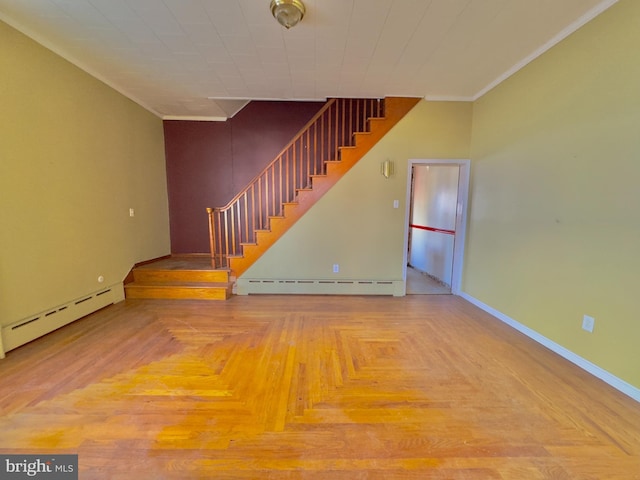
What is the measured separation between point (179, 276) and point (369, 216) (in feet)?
10.00

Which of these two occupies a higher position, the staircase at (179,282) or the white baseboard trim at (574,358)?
the staircase at (179,282)

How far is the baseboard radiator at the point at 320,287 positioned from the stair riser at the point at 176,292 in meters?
0.45

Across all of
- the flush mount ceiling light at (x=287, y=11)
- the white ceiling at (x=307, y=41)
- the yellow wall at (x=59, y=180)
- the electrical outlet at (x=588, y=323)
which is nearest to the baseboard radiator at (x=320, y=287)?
the yellow wall at (x=59, y=180)

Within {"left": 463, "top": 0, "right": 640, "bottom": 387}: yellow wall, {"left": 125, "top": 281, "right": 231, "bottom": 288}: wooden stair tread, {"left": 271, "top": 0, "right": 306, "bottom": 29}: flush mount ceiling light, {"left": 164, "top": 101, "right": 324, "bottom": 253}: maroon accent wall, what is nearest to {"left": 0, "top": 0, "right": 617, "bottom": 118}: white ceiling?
{"left": 271, "top": 0, "right": 306, "bottom": 29}: flush mount ceiling light

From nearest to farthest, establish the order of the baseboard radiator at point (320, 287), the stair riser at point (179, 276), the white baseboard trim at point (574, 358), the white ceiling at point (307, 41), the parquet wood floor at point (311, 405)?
the parquet wood floor at point (311, 405) → the white baseboard trim at point (574, 358) → the white ceiling at point (307, 41) → the stair riser at point (179, 276) → the baseboard radiator at point (320, 287)

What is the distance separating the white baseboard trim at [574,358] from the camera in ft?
5.92

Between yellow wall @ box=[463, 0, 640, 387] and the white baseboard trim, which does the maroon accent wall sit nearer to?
yellow wall @ box=[463, 0, 640, 387]

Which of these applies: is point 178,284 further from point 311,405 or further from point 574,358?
point 574,358

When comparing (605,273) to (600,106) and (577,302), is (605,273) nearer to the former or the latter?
(577,302)

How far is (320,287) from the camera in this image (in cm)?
392

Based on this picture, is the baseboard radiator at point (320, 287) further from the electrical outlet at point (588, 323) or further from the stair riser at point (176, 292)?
the electrical outlet at point (588, 323)

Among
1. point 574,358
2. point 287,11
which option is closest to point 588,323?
point 574,358

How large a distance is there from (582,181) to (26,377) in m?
4.75

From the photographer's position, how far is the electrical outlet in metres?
2.04
